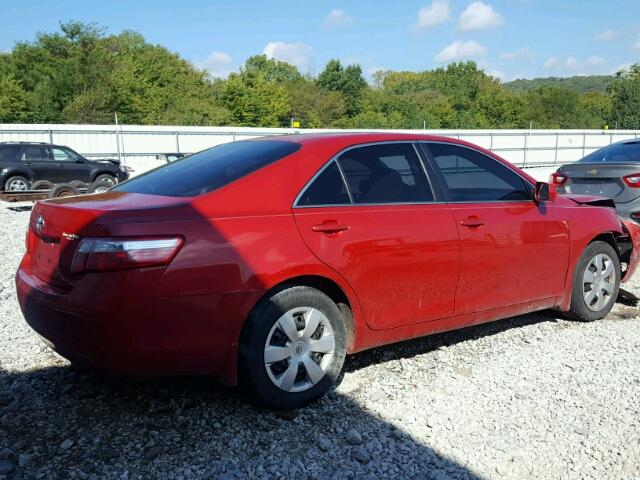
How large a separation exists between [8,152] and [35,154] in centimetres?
69

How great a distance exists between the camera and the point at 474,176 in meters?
4.57

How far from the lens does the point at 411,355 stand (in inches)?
179

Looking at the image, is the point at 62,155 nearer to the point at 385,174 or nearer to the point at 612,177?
the point at 612,177

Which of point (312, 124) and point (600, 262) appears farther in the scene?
point (312, 124)

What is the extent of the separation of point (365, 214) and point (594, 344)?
234 cm

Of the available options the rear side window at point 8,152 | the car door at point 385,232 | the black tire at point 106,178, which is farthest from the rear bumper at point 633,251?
the rear side window at point 8,152

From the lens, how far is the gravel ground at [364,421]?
119 inches

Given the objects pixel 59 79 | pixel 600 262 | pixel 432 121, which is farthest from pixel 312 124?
pixel 600 262

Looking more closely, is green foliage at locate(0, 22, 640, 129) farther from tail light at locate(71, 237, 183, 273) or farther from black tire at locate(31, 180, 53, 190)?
tail light at locate(71, 237, 183, 273)

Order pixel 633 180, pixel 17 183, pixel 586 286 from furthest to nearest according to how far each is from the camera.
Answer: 1. pixel 17 183
2. pixel 633 180
3. pixel 586 286

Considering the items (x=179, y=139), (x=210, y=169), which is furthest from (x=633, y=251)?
(x=179, y=139)

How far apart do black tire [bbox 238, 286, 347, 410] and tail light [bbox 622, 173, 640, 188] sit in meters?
5.51

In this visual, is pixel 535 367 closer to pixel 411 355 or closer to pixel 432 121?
pixel 411 355

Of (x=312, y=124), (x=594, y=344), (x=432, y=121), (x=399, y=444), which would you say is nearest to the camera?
(x=399, y=444)
